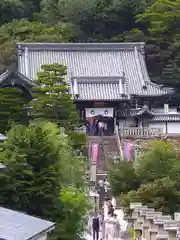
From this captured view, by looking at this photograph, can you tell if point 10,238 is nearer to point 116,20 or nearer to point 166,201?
point 166,201

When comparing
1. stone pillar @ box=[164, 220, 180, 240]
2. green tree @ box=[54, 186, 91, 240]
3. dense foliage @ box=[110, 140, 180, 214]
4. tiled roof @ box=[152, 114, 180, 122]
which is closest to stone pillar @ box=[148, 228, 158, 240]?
stone pillar @ box=[164, 220, 180, 240]

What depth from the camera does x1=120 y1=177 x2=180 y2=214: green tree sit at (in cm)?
2252

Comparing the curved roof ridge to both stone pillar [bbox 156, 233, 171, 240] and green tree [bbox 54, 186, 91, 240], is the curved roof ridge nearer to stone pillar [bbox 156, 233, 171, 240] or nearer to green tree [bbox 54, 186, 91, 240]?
green tree [bbox 54, 186, 91, 240]

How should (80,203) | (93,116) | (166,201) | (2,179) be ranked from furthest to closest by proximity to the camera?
(93,116) → (166,201) → (80,203) → (2,179)

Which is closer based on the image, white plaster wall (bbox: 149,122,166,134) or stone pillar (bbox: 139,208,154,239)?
stone pillar (bbox: 139,208,154,239)

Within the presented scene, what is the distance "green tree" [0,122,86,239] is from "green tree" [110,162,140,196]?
7.19m

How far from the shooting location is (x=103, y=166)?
116 feet

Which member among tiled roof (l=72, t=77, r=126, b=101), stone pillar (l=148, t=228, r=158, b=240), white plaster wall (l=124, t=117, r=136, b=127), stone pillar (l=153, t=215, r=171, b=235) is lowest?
stone pillar (l=148, t=228, r=158, b=240)

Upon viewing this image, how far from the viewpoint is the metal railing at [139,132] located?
40.6 metres

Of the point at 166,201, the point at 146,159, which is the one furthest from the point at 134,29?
the point at 166,201

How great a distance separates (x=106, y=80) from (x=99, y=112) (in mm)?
2127

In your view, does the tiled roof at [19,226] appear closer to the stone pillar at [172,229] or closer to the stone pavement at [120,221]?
the stone pillar at [172,229]

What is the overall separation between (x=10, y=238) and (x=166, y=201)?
12354 millimetres

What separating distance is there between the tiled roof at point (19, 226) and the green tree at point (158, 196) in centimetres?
974
